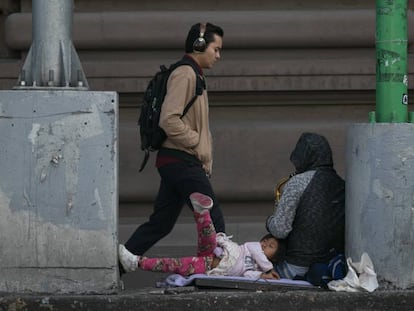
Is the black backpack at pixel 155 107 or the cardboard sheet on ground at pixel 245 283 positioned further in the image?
the black backpack at pixel 155 107

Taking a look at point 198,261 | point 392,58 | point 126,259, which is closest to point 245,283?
point 198,261

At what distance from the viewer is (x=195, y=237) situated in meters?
8.59

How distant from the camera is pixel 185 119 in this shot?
662 cm

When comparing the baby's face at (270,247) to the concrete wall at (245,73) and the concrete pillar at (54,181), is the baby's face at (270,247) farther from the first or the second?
the concrete wall at (245,73)

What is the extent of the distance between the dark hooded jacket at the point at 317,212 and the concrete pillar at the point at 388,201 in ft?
1.02

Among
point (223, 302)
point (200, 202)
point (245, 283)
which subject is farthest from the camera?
point (200, 202)

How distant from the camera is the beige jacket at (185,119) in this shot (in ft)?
21.2

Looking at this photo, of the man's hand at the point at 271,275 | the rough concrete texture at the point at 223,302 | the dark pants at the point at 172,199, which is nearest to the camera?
the rough concrete texture at the point at 223,302

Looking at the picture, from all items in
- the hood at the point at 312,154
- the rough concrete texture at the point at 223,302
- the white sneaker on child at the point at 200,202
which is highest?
the hood at the point at 312,154

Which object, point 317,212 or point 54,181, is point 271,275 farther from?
point 54,181

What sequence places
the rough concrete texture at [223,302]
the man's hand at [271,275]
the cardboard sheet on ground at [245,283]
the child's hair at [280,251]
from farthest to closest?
the child's hair at [280,251]
the man's hand at [271,275]
the cardboard sheet on ground at [245,283]
the rough concrete texture at [223,302]

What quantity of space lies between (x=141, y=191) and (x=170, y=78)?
224 cm

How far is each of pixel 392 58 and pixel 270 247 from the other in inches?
50.1

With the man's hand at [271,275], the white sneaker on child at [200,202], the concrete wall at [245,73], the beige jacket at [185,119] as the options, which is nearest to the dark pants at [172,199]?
the beige jacket at [185,119]
